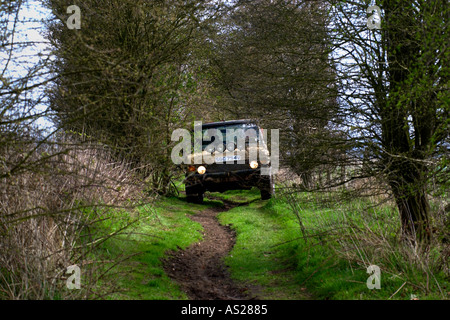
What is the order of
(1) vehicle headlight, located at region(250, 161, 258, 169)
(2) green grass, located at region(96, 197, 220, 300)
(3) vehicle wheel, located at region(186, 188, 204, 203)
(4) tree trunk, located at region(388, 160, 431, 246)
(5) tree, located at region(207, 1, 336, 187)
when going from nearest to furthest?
1. (2) green grass, located at region(96, 197, 220, 300)
2. (4) tree trunk, located at region(388, 160, 431, 246)
3. (5) tree, located at region(207, 1, 336, 187)
4. (1) vehicle headlight, located at region(250, 161, 258, 169)
5. (3) vehicle wheel, located at region(186, 188, 204, 203)

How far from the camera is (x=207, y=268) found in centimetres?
798

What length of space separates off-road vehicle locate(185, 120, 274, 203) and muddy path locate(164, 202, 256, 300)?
189cm

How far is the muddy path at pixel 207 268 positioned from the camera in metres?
6.44

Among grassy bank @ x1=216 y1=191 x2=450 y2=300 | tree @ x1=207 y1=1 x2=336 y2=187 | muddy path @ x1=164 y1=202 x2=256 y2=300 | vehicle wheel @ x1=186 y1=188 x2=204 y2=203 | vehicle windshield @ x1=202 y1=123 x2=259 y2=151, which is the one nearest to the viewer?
grassy bank @ x1=216 y1=191 x2=450 y2=300

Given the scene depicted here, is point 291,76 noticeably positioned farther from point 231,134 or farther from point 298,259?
point 231,134

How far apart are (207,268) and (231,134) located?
6.21 meters

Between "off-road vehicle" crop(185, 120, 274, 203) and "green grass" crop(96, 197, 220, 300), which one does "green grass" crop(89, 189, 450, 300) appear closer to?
"green grass" crop(96, 197, 220, 300)

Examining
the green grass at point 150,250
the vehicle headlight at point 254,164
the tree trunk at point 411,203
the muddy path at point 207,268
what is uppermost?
the vehicle headlight at point 254,164

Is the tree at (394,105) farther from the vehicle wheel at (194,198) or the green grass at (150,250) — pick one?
the vehicle wheel at (194,198)

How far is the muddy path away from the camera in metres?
6.44

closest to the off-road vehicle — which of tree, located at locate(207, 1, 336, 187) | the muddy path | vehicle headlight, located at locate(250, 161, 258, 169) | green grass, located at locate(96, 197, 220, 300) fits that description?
vehicle headlight, located at locate(250, 161, 258, 169)

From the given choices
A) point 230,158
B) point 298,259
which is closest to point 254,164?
point 230,158

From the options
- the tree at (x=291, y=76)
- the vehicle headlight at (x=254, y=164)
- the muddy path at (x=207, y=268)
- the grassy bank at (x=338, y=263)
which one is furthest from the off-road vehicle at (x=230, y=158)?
the tree at (x=291, y=76)
